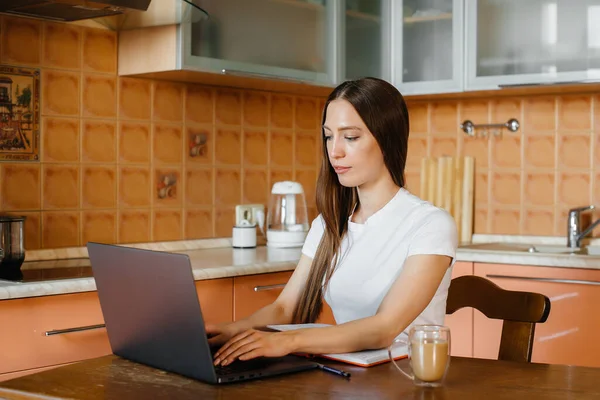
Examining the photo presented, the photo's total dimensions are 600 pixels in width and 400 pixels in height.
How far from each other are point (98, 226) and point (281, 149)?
41.1 inches

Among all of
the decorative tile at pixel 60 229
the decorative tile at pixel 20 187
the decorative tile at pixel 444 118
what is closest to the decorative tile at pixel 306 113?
the decorative tile at pixel 444 118

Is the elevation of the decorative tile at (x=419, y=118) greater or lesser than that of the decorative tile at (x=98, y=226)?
greater

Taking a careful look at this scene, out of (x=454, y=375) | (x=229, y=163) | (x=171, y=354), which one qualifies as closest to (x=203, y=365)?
(x=171, y=354)

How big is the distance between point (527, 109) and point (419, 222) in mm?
2001

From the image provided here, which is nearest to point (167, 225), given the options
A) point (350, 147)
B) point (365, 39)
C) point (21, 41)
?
point (21, 41)

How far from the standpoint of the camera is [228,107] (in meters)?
3.50

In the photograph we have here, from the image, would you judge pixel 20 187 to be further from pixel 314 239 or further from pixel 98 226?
pixel 314 239

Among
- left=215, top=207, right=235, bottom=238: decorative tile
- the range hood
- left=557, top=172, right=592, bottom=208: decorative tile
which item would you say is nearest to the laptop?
the range hood

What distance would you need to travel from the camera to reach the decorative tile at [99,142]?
297cm

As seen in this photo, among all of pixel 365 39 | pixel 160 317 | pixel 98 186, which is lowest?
pixel 160 317

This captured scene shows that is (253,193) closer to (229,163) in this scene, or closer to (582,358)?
(229,163)

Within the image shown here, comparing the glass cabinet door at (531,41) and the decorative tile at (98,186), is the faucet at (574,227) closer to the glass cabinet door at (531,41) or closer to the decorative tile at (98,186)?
the glass cabinet door at (531,41)

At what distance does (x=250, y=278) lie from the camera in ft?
9.20

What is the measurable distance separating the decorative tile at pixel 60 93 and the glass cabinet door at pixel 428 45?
142cm
